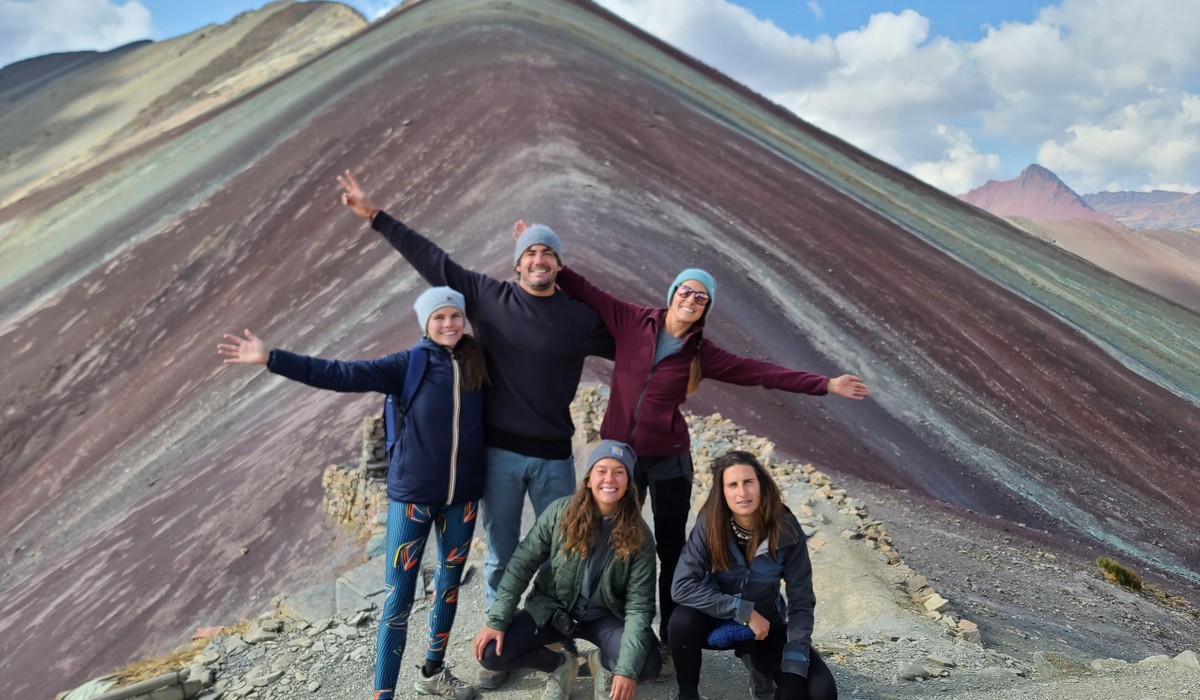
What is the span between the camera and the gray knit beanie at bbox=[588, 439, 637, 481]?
13.2 ft

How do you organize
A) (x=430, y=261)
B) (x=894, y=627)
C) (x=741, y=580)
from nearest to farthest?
(x=741, y=580)
(x=430, y=261)
(x=894, y=627)

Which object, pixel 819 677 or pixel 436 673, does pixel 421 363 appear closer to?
pixel 436 673

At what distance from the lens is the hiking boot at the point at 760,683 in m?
4.18

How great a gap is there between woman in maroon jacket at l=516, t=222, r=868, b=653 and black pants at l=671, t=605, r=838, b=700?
384 millimetres

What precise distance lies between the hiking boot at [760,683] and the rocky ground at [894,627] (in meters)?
0.12

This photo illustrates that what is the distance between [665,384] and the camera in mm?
4344

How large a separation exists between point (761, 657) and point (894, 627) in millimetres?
1874

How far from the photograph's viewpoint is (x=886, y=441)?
12906 millimetres

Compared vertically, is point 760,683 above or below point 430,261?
below

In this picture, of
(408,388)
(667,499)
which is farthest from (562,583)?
(408,388)

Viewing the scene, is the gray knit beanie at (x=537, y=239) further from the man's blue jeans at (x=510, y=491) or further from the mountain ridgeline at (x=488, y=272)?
the mountain ridgeline at (x=488, y=272)

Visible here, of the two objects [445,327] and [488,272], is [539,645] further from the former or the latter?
[488,272]

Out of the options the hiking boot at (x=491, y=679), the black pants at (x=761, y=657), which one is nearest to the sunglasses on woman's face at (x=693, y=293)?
the black pants at (x=761, y=657)

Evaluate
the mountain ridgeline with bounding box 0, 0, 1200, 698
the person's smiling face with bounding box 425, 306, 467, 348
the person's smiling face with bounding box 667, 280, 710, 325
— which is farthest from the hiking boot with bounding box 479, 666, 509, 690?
the mountain ridgeline with bounding box 0, 0, 1200, 698
